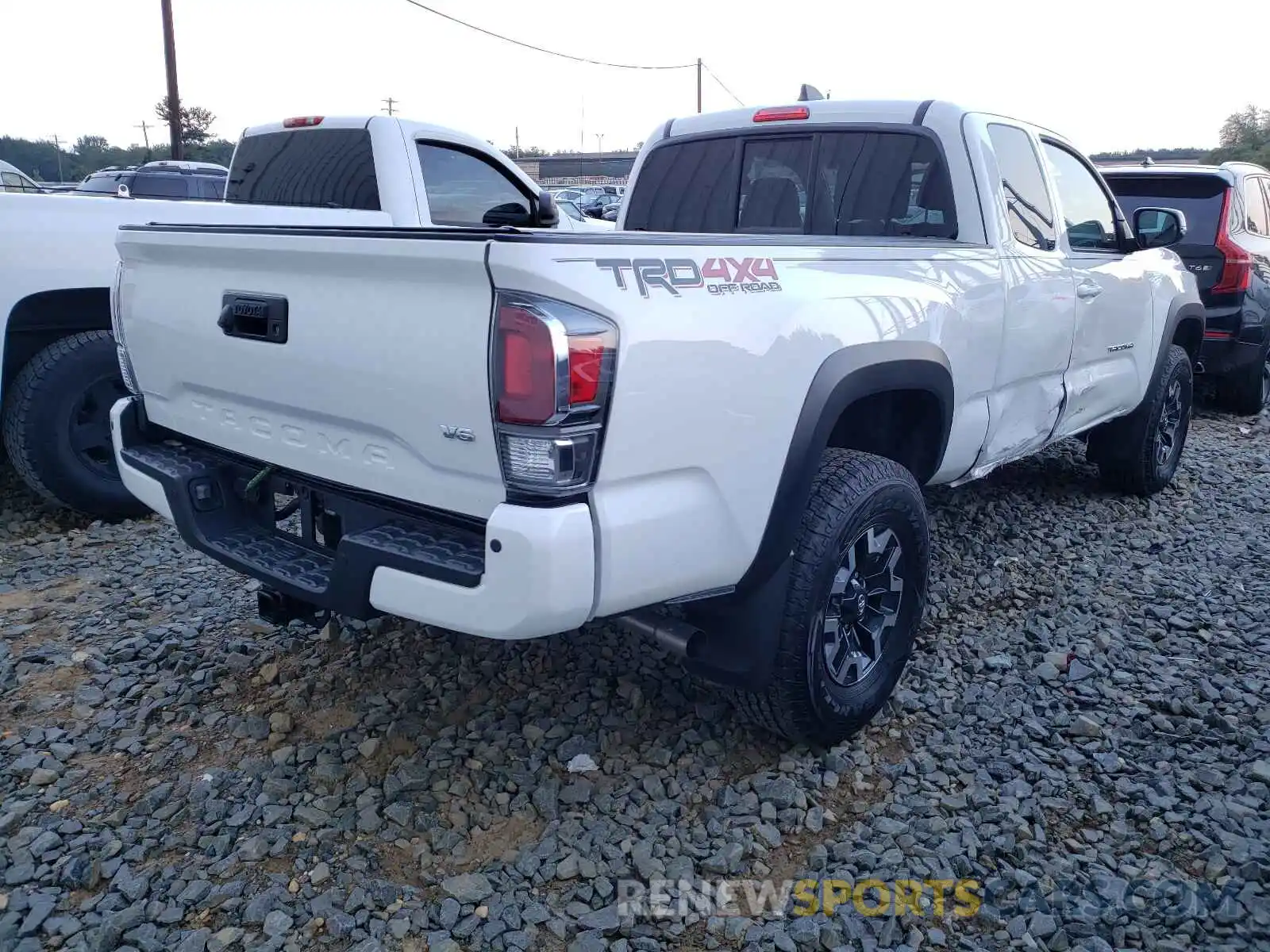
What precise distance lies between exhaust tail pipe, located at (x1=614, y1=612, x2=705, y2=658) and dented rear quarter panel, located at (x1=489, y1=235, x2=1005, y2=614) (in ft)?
0.66

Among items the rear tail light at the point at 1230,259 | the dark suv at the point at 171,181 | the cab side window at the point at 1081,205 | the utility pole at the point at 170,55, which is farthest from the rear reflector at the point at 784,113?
the utility pole at the point at 170,55

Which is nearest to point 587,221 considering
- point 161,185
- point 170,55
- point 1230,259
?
point 1230,259

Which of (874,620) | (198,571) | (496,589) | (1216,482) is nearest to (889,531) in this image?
(874,620)

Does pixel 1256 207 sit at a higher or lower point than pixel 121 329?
higher

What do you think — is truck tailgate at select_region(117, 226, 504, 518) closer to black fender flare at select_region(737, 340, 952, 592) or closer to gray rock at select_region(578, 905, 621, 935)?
black fender flare at select_region(737, 340, 952, 592)

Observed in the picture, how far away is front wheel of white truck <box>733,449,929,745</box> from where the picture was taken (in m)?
2.77

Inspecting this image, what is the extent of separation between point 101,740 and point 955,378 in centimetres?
305

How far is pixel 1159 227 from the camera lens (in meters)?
5.29

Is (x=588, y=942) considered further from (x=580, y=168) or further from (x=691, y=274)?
(x=580, y=168)

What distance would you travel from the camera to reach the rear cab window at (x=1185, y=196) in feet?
24.1

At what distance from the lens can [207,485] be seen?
298 cm

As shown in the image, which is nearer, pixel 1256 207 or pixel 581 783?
pixel 581 783

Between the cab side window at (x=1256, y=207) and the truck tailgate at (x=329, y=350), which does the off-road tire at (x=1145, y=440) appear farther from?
the truck tailgate at (x=329, y=350)

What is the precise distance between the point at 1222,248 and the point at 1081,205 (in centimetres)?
333
